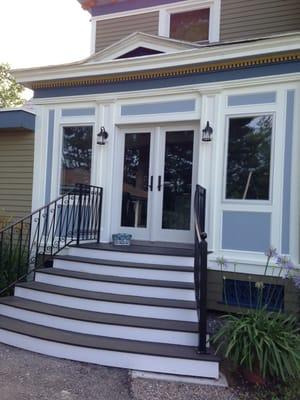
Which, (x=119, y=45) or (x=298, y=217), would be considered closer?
(x=298, y=217)

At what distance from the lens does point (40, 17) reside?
57.1ft

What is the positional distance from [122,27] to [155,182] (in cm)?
335

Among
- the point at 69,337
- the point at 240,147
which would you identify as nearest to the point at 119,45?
the point at 240,147

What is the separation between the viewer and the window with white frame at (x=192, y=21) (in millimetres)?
6883

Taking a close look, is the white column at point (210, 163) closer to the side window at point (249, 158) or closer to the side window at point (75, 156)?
the side window at point (249, 158)

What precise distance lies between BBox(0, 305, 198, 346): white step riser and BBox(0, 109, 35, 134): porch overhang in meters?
3.22

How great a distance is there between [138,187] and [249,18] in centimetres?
324

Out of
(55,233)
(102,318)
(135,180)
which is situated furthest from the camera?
(55,233)

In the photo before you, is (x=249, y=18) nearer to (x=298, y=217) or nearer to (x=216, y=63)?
(x=216, y=63)

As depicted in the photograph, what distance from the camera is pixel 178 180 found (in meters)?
5.93

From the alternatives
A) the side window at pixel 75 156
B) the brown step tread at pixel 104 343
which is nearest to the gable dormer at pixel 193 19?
the side window at pixel 75 156

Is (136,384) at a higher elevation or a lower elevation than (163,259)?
lower

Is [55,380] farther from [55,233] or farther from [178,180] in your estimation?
[178,180]

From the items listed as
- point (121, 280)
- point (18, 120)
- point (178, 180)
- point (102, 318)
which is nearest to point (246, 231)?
point (178, 180)
